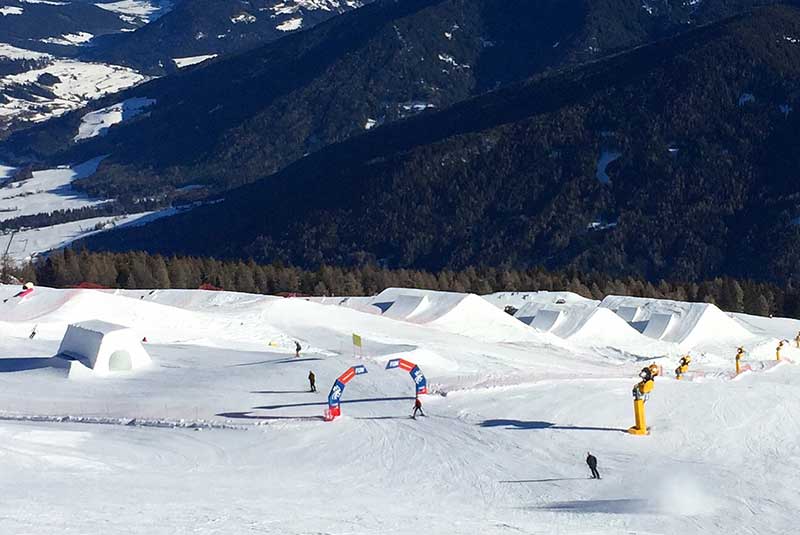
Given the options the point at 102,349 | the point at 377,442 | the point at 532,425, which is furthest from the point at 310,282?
the point at 377,442

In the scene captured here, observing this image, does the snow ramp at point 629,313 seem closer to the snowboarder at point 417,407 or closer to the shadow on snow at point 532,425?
the shadow on snow at point 532,425

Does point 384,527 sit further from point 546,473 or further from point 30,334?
point 30,334

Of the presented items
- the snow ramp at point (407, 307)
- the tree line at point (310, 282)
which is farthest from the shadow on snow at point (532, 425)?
the tree line at point (310, 282)

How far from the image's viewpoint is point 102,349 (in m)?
57.8

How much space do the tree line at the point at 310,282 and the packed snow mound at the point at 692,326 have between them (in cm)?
2829

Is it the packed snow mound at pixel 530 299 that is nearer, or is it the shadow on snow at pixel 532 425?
the shadow on snow at pixel 532 425

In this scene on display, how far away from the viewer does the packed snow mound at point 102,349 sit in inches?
2272

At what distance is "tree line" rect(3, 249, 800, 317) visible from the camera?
119500 millimetres

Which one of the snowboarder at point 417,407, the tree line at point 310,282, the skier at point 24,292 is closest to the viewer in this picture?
the snowboarder at point 417,407

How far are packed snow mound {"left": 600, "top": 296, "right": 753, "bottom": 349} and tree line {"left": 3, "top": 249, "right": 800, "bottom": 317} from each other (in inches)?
1114

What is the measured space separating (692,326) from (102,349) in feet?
175

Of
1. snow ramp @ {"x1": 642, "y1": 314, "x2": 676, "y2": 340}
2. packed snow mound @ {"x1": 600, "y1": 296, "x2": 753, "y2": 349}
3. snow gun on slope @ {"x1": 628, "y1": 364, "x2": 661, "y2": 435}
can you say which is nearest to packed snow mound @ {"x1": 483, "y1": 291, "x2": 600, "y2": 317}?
packed snow mound @ {"x1": 600, "y1": 296, "x2": 753, "y2": 349}

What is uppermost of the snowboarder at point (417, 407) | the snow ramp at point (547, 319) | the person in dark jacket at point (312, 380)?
the person in dark jacket at point (312, 380)

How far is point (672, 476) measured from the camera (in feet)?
126
